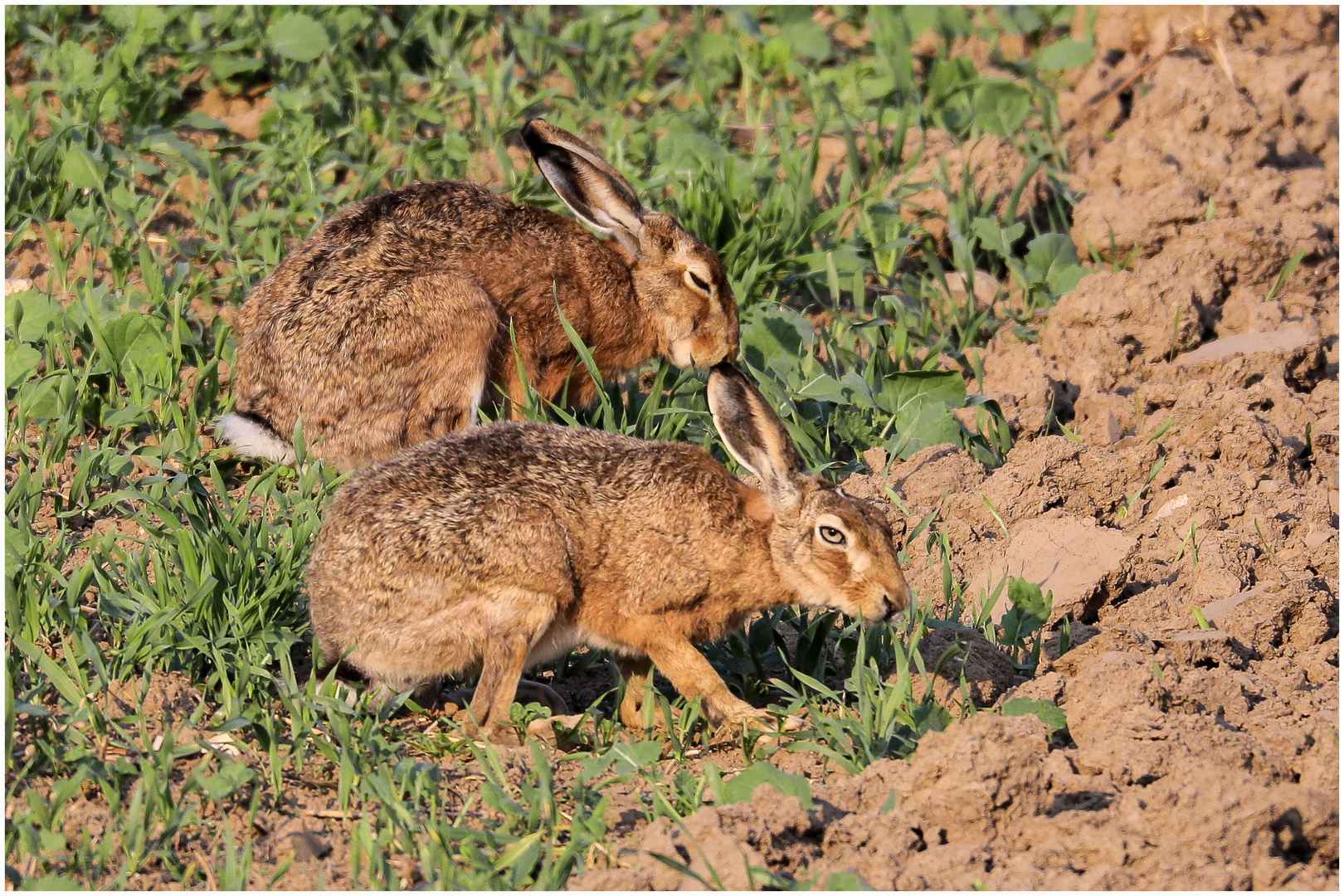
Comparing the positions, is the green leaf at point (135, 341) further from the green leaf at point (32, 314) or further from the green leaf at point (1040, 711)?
the green leaf at point (1040, 711)

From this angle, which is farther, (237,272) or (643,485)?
(237,272)

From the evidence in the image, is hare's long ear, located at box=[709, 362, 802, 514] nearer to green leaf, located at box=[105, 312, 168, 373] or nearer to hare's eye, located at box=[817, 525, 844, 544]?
hare's eye, located at box=[817, 525, 844, 544]

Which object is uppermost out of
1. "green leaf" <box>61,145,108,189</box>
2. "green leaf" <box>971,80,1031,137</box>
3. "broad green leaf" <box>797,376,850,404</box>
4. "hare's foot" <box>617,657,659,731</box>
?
"green leaf" <box>971,80,1031,137</box>

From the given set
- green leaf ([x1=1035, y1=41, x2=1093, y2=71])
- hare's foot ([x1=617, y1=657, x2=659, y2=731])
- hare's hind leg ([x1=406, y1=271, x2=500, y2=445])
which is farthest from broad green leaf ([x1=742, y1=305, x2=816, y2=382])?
green leaf ([x1=1035, y1=41, x2=1093, y2=71])

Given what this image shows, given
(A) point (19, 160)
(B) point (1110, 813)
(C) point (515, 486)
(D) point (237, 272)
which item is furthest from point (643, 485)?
(A) point (19, 160)

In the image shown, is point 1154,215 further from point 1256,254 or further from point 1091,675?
point 1091,675

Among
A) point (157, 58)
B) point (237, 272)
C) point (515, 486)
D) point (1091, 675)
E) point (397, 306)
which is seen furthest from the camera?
point (157, 58)

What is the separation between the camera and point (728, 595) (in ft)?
17.7

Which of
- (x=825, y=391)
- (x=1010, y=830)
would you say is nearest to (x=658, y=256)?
(x=825, y=391)

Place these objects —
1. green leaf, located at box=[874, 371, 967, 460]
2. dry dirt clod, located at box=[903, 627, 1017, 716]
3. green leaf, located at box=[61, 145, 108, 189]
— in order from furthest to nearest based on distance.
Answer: green leaf, located at box=[61, 145, 108, 189] → green leaf, located at box=[874, 371, 967, 460] → dry dirt clod, located at box=[903, 627, 1017, 716]

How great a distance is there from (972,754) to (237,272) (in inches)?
185

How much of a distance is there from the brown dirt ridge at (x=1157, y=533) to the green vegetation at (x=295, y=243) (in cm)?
32

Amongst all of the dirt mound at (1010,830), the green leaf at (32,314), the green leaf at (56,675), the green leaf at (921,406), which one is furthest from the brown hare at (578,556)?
the green leaf at (32,314)

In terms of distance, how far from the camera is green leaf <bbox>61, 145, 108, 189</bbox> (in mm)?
7734
